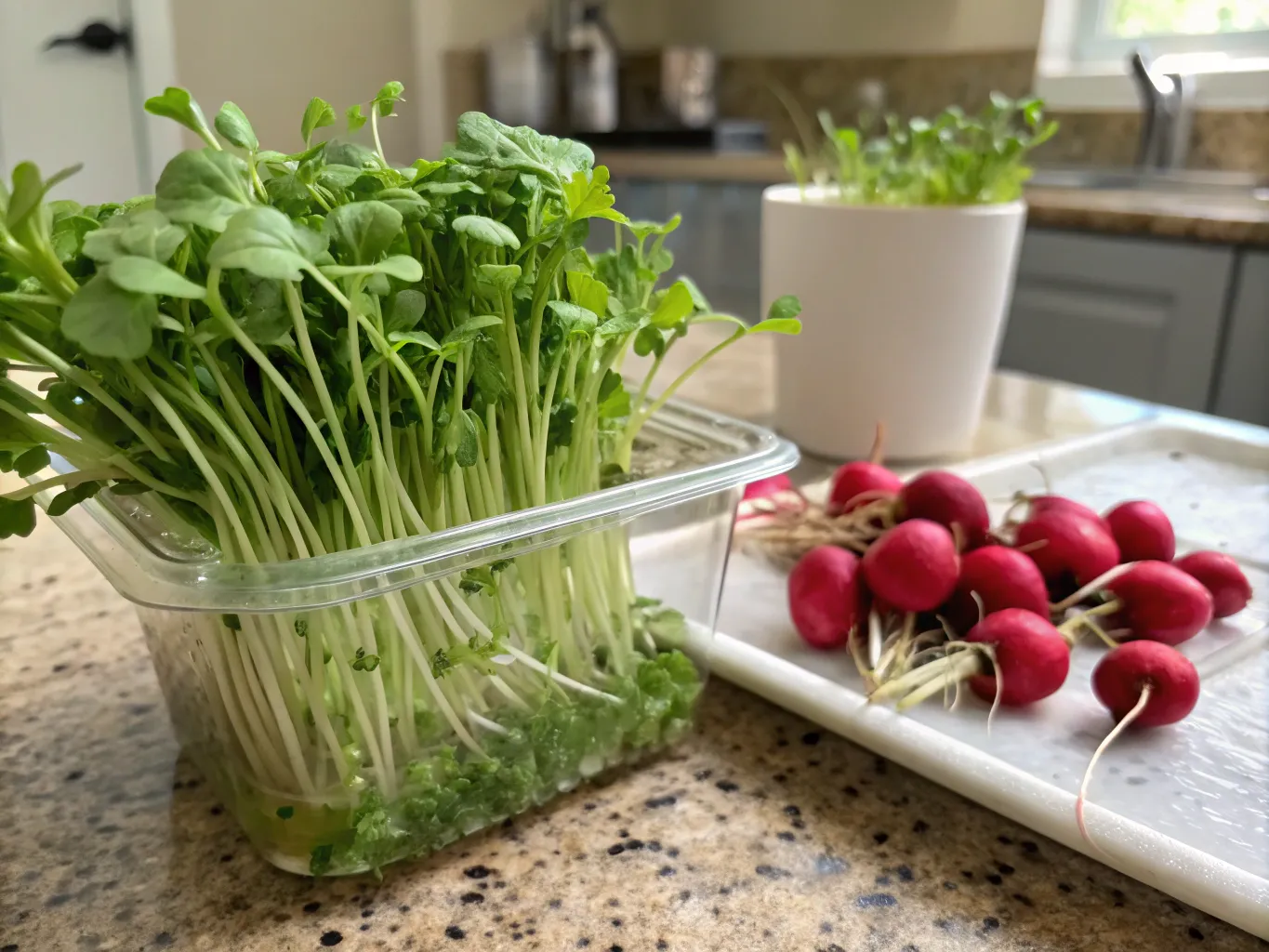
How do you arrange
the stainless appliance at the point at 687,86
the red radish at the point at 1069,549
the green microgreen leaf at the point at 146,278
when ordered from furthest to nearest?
1. the stainless appliance at the point at 687,86
2. the red radish at the point at 1069,549
3. the green microgreen leaf at the point at 146,278

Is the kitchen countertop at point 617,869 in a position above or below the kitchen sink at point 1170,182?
below

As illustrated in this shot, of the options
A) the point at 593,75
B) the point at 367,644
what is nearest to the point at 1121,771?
the point at 367,644

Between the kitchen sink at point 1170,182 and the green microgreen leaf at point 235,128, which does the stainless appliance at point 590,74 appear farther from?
the green microgreen leaf at point 235,128

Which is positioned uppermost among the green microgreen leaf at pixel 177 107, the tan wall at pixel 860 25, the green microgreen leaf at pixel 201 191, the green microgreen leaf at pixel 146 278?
A: the tan wall at pixel 860 25

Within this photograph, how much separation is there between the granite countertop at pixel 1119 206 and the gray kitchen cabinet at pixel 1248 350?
49 millimetres

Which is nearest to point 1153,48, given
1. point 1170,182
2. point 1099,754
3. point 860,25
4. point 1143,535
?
point 1170,182

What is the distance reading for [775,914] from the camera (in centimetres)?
41

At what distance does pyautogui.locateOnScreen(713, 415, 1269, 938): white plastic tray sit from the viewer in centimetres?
42

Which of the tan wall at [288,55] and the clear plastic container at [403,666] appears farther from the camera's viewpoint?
the tan wall at [288,55]

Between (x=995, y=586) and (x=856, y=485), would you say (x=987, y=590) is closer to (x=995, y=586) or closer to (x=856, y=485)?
(x=995, y=586)

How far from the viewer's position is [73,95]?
2.83 meters

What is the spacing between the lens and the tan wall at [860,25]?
2.68m

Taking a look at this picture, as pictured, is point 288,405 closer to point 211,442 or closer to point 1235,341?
point 211,442

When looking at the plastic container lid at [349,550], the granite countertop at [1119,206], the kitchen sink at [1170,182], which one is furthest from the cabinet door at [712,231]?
the plastic container lid at [349,550]
